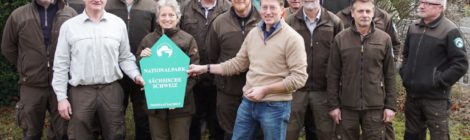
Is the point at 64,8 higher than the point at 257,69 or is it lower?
higher

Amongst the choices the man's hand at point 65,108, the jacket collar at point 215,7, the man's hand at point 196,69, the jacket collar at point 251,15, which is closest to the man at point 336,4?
the jacket collar at point 215,7

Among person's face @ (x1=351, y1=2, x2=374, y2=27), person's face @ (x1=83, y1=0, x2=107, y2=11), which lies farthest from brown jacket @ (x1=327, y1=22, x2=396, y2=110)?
person's face @ (x1=83, y1=0, x2=107, y2=11)

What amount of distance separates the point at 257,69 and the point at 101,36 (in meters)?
1.56

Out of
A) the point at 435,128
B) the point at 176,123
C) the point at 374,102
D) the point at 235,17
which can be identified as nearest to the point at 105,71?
the point at 176,123

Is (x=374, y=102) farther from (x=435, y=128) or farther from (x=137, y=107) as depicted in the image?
(x=137, y=107)

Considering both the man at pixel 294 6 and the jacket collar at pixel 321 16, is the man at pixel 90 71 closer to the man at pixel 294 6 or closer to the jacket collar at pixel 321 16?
the jacket collar at pixel 321 16

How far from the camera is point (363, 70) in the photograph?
5.67m

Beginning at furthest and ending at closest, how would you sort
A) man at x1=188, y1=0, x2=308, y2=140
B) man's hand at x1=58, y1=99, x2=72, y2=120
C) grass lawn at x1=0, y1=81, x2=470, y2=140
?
1. grass lawn at x1=0, y1=81, x2=470, y2=140
2. man's hand at x1=58, y1=99, x2=72, y2=120
3. man at x1=188, y1=0, x2=308, y2=140

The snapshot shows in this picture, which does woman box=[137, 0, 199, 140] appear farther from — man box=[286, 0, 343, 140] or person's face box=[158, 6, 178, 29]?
man box=[286, 0, 343, 140]

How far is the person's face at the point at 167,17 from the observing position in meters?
5.66

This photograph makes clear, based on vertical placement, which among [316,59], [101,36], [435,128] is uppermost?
[101,36]

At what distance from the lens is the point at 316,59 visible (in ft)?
19.7

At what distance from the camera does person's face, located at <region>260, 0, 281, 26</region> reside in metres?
4.98

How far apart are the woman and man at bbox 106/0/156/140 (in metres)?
0.51
